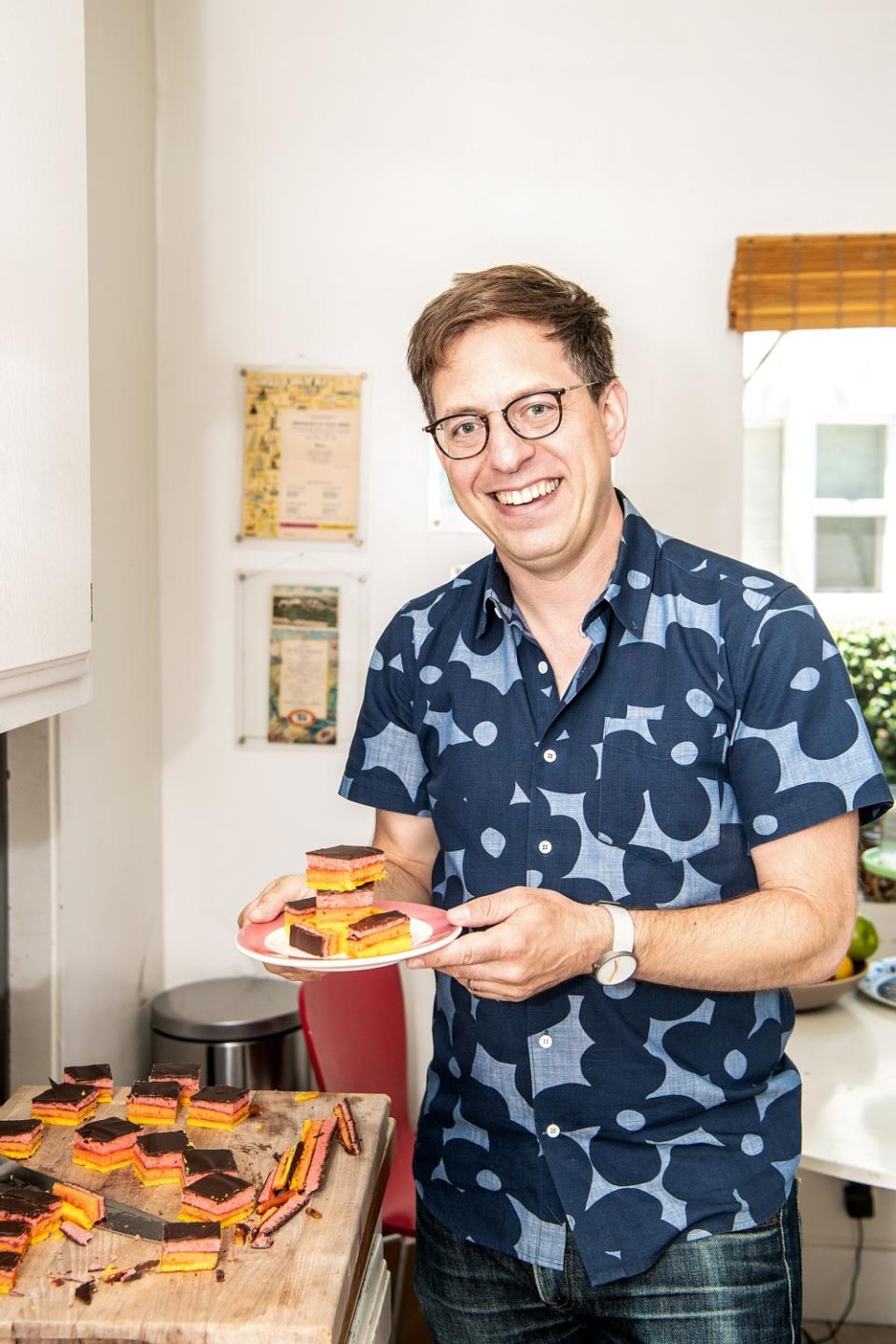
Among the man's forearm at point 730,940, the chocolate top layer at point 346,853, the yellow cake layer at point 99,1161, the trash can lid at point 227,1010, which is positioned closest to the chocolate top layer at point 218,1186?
the yellow cake layer at point 99,1161

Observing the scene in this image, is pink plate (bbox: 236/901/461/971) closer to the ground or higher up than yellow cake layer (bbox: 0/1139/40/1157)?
higher up

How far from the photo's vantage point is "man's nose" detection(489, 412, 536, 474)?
1.42 m

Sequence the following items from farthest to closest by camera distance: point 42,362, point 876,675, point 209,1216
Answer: point 876,675
point 42,362
point 209,1216

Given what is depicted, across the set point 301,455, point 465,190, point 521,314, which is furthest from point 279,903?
point 465,190

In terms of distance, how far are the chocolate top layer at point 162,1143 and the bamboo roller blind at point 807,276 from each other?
1997 mm

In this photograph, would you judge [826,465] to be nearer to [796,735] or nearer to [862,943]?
[862,943]

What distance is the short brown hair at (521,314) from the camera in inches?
56.2

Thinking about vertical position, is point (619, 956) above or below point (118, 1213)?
above

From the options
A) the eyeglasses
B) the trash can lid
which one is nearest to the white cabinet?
the eyeglasses

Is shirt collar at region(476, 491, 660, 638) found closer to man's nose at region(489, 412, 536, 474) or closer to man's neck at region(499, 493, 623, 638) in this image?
man's neck at region(499, 493, 623, 638)

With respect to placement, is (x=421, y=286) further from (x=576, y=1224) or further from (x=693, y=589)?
(x=576, y=1224)

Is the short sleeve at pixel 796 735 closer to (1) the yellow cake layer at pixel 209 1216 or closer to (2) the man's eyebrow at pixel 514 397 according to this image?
(2) the man's eyebrow at pixel 514 397

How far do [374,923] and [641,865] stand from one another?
0.31 metres

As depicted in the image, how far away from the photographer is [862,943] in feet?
8.11
